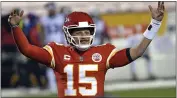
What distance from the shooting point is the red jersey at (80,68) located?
3639 mm

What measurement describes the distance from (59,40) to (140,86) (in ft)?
7.71

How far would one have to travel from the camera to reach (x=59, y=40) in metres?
8.91

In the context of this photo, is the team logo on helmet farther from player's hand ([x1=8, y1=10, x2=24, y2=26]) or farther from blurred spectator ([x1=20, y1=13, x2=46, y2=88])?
blurred spectator ([x1=20, y1=13, x2=46, y2=88])

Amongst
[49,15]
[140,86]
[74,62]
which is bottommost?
[140,86]

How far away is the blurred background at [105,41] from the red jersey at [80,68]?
4.98 meters

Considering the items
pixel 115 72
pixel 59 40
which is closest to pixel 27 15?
pixel 59 40

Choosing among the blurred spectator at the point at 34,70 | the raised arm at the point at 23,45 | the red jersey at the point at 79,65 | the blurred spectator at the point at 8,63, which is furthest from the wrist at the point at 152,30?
the blurred spectator at the point at 8,63

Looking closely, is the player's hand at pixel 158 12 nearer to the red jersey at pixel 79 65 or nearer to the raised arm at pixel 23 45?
the red jersey at pixel 79 65

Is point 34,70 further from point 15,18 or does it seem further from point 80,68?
point 15,18

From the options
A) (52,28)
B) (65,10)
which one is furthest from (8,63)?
(65,10)

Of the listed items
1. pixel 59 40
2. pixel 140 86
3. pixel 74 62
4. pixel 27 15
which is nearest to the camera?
pixel 74 62

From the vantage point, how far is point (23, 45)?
3533 millimetres

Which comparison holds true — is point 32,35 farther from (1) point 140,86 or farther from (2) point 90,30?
(2) point 90,30

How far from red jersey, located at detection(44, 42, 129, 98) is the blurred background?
4979 millimetres
